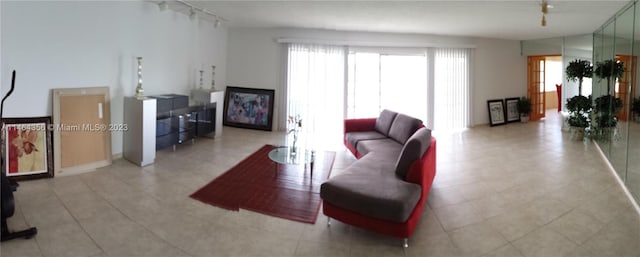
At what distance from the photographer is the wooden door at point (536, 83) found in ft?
30.4

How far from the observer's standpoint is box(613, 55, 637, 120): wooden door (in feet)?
13.2

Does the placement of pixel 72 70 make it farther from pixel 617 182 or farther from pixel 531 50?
pixel 531 50

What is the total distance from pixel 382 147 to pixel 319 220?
5.85 feet

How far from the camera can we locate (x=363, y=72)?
25.6 feet

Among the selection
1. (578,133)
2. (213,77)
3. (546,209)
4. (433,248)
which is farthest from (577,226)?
(213,77)

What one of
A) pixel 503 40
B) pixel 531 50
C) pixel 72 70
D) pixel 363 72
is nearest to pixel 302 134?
pixel 363 72

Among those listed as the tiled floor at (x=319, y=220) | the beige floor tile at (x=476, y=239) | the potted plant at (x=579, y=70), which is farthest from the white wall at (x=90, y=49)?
the potted plant at (x=579, y=70)

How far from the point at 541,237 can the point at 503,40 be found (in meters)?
7.33

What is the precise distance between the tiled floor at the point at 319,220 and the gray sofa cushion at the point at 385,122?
105 centimetres

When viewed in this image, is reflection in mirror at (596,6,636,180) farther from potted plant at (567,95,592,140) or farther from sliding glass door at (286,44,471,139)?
sliding glass door at (286,44,471,139)

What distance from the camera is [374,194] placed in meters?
2.78

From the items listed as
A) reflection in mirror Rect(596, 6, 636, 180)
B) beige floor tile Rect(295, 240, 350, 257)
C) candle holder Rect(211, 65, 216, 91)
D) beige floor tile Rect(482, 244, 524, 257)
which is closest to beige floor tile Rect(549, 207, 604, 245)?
beige floor tile Rect(482, 244, 524, 257)

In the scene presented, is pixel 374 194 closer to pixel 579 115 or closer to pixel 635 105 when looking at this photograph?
pixel 635 105

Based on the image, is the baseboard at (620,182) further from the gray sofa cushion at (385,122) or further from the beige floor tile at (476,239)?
the gray sofa cushion at (385,122)
